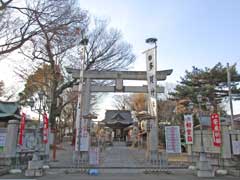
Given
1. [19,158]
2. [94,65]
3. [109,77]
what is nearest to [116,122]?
[94,65]

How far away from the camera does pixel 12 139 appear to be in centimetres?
1407

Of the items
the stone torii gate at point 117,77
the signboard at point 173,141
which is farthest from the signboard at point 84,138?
the signboard at point 173,141

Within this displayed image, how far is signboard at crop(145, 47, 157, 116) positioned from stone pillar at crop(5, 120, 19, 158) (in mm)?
7692

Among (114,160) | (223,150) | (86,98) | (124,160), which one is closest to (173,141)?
(223,150)

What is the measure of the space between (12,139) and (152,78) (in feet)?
28.0

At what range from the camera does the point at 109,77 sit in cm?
1830

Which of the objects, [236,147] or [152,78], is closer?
[236,147]

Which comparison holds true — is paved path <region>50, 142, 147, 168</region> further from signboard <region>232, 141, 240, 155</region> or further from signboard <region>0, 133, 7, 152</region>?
signboard <region>232, 141, 240, 155</region>

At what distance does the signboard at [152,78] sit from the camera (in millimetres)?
16719

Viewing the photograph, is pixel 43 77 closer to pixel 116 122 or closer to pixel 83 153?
pixel 83 153

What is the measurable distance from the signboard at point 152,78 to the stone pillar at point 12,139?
7.69m

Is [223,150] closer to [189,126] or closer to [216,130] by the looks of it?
[216,130]

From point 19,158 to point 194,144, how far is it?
31.8ft

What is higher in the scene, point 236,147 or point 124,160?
point 236,147
